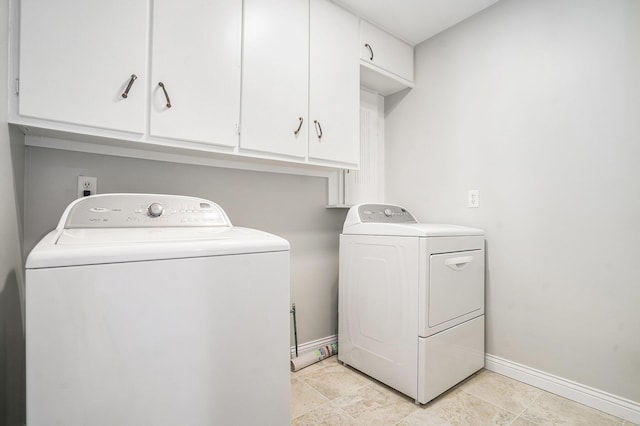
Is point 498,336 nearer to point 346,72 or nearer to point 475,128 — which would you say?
point 475,128

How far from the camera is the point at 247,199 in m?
1.92

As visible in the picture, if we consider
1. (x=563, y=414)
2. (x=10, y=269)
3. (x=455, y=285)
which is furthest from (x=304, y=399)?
(x=10, y=269)

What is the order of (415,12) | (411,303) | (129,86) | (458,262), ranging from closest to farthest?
(129,86) → (411,303) → (458,262) → (415,12)

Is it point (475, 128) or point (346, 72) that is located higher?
point (346, 72)

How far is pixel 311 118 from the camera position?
1831mm

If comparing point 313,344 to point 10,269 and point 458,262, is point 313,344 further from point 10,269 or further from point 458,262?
point 10,269

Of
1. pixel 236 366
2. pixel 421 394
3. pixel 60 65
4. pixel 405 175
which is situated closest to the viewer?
pixel 236 366

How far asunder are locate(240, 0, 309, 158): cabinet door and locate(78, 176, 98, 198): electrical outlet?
0.73 m

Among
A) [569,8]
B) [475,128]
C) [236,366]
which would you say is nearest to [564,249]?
[475,128]

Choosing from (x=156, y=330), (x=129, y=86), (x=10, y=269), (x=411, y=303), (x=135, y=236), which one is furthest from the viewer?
(x=411, y=303)

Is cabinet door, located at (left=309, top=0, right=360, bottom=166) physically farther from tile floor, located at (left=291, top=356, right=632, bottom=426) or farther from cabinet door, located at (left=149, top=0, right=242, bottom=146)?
tile floor, located at (left=291, top=356, right=632, bottom=426)

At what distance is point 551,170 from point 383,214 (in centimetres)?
100

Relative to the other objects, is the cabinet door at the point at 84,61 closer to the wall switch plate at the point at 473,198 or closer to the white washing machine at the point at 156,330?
the white washing machine at the point at 156,330

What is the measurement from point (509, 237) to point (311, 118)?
1435 mm
